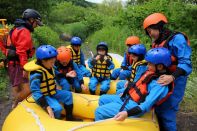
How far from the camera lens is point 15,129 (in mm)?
4137

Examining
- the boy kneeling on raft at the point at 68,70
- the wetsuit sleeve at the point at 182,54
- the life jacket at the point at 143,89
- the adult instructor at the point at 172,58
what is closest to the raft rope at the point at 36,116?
the boy kneeling on raft at the point at 68,70

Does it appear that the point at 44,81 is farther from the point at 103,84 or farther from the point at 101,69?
the point at 101,69

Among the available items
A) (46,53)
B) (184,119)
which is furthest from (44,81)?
(184,119)

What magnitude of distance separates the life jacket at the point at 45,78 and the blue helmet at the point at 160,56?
1348mm

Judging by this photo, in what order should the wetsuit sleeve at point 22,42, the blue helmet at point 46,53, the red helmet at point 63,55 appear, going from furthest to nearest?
the red helmet at point 63,55 → the wetsuit sleeve at point 22,42 → the blue helmet at point 46,53

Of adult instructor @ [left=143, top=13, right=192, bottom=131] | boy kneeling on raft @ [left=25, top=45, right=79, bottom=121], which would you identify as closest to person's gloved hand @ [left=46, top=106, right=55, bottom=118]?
boy kneeling on raft @ [left=25, top=45, right=79, bottom=121]

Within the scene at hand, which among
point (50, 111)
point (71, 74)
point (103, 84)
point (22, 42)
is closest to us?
point (50, 111)

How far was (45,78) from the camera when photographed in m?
4.60

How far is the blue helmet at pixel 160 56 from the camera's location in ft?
13.3

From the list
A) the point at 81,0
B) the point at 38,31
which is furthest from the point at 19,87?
the point at 81,0

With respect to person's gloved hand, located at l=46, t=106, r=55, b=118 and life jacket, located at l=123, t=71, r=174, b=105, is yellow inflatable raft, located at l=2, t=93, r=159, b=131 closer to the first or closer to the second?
person's gloved hand, located at l=46, t=106, r=55, b=118

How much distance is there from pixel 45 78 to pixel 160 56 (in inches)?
60.9

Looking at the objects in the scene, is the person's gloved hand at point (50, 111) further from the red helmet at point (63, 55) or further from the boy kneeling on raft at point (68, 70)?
the red helmet at point (63, 55)

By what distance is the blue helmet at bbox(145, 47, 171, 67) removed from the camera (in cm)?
404
